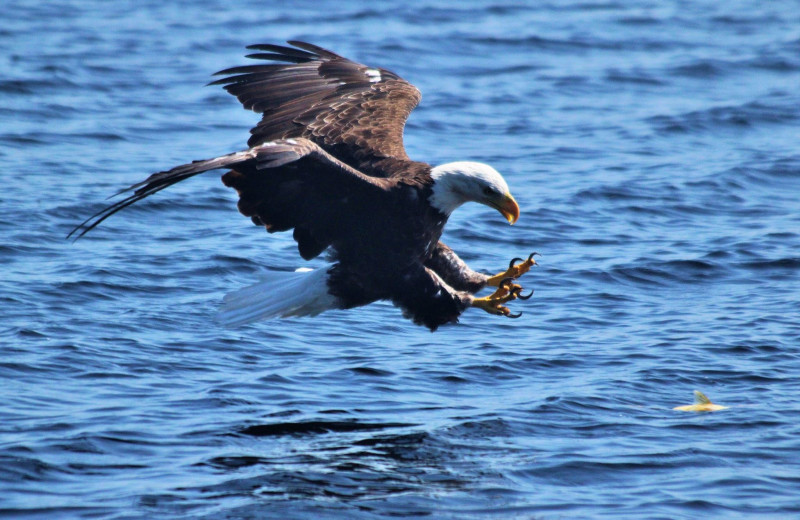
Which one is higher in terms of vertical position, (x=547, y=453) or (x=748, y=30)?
(x=748, y=30)

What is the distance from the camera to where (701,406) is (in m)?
5.77

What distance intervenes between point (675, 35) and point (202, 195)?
819 centimetres

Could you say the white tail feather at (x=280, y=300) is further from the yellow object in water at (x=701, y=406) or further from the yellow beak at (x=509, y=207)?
the yellow object in water at (x=701, y=406)

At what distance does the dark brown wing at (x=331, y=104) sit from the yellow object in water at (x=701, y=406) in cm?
179

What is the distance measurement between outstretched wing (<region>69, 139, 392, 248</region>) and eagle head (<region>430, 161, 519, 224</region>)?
24 cm

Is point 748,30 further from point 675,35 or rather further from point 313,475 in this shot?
point 313,475

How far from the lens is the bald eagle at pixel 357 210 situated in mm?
5484

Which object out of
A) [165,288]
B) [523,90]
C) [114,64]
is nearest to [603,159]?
[523,90]

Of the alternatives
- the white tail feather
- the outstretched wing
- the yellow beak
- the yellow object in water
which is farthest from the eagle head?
the yellow object in water

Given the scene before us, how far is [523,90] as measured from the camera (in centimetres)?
1288

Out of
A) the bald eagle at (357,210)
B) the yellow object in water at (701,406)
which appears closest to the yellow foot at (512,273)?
the bald eagle at (357,210)

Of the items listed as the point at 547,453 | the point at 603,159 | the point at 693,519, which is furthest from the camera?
the point at 603,159

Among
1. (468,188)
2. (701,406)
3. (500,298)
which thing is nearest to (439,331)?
(500,298)

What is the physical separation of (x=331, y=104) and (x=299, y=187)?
131cm
